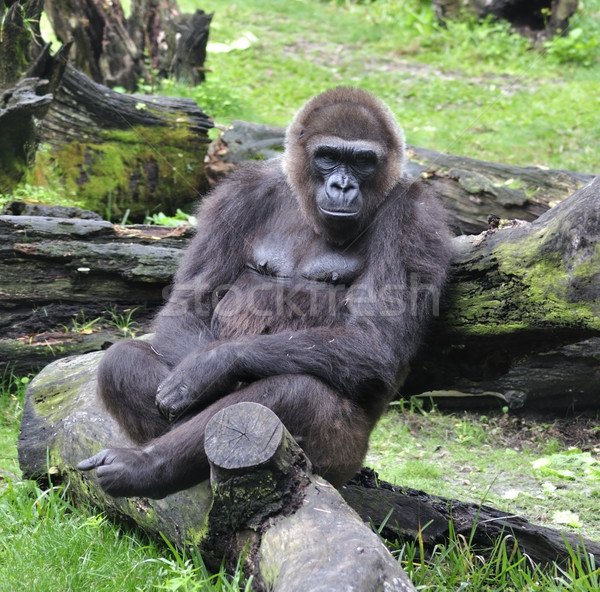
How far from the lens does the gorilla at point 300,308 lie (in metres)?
3.73

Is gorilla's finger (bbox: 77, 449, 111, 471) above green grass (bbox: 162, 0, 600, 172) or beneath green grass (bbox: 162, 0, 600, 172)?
beneath

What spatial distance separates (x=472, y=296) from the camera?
4.12 meters

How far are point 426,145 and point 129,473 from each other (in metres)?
7.98

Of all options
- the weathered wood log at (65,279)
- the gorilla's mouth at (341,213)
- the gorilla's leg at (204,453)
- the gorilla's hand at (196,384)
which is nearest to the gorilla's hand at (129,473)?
the gorilla's leg at (204,453)

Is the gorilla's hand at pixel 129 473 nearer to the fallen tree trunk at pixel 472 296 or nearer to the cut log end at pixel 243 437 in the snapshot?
the cut log end at pixel 243 437

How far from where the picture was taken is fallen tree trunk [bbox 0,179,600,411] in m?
3.68

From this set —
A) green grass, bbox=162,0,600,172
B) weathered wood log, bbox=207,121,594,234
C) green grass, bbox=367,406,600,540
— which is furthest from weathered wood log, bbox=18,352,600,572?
green grass, bbox=162,0,600,172

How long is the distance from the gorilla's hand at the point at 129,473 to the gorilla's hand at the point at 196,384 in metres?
0.33

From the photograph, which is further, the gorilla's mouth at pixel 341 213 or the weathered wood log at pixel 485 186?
the weathered wood log at pixel 485 186

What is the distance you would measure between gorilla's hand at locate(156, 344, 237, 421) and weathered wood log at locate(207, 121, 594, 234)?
3932 millimetres

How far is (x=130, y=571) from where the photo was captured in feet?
11.8

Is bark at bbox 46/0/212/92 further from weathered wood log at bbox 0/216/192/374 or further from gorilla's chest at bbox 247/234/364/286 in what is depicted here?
gorilla's chest at bbox 247/234/364/286

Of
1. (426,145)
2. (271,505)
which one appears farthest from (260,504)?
(426,145)

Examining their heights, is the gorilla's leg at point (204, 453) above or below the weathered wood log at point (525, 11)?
below
